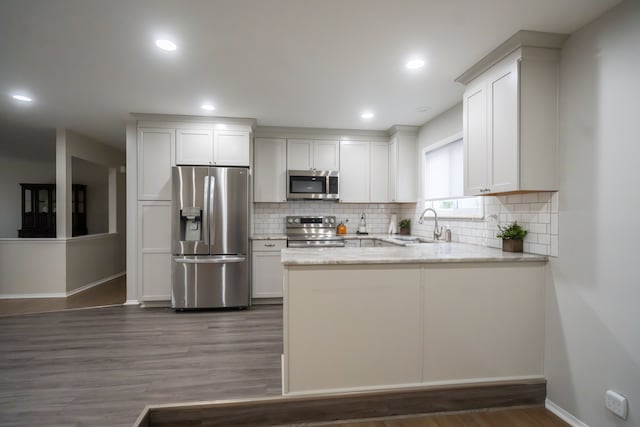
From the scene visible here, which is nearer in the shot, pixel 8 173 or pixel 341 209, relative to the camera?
pixel 341 209

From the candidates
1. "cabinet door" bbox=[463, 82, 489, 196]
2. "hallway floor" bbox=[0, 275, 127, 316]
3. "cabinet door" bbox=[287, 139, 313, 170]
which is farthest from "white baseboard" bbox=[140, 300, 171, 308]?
"cabinet door" bbox=[463, 82, 489, 196]

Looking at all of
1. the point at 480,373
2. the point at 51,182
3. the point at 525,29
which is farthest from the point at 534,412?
the point at 51,182

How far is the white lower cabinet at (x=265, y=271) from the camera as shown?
405 centimetres

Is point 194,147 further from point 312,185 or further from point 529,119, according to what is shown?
point 529,119

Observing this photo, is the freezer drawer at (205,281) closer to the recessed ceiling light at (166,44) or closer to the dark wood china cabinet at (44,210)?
the recessed ceiling light at (166,44)

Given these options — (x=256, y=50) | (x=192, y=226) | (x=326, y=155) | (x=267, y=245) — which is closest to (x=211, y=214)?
(x=192, y=226)

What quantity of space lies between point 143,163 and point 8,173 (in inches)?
210

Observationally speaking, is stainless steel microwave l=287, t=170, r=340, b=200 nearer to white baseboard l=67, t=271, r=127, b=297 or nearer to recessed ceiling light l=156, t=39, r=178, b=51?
recessed ceiling light l=156, t=39, r=178, b=51

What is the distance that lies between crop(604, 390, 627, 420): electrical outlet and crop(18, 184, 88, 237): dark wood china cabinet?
8222mm

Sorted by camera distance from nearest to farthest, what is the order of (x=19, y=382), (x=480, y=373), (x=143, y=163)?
(x=480, y=373) < (x=19, y=382) < (x=143, y=163)

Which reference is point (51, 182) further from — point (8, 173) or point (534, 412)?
point (534, 412)

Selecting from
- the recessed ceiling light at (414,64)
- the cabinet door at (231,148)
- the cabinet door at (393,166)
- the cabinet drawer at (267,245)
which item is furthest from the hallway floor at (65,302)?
the recessed ceiling light at (414,64)

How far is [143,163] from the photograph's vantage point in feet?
12.8

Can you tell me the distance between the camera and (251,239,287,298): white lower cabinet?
13.3 ft
